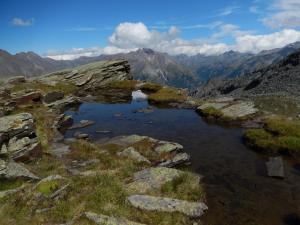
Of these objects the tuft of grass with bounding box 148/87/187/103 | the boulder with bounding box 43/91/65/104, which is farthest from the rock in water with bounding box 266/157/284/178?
the boulder with bounding box 43/91/65/104

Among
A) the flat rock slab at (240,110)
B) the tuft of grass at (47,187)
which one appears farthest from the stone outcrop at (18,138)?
the flat rock slab at (240,110)

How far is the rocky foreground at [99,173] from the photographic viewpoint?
17.6 meters

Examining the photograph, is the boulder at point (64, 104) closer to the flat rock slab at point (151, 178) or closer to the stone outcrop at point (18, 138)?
the stone outcrop at point (18, 138)

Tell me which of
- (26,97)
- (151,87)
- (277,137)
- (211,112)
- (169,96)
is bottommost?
(277,137)

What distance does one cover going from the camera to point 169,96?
6031 cm

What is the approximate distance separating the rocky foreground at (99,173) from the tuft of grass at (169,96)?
1086cm

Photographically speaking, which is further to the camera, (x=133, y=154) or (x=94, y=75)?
(x=94, y=75)

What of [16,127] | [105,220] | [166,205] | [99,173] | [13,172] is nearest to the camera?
[105,220]

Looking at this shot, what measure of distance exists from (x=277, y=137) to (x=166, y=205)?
740 inches

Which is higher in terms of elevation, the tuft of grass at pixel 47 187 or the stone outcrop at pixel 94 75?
the stone outcrop at pixel 94 75

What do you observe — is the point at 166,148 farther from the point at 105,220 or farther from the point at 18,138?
the point at 105,220

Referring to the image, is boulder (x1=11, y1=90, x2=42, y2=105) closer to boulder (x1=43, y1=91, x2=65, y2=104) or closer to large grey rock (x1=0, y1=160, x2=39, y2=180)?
boulder (x1=43, y1=91, x2=65, y2=104)

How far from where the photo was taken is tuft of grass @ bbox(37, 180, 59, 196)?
61.4ft

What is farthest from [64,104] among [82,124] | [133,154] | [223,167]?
[223,167]
